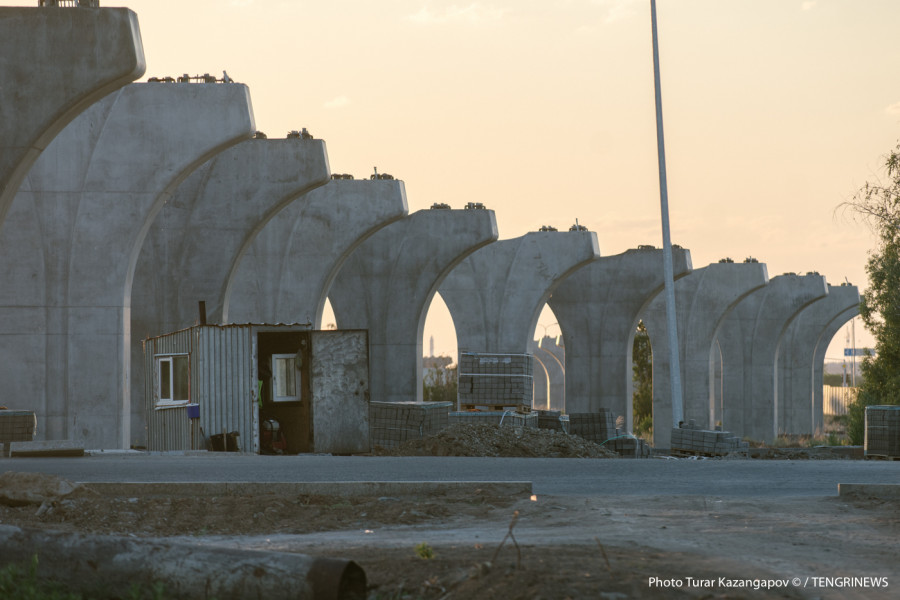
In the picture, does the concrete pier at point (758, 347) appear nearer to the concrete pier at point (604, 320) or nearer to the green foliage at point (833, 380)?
the concrete pier at point (604, 320)

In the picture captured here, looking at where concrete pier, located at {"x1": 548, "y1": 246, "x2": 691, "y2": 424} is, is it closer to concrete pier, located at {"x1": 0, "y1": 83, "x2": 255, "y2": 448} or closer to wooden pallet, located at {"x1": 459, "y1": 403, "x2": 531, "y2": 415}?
wooden pallet, located at {"x1": 459, "y1": 403, "x2": 531, "y2": 415}

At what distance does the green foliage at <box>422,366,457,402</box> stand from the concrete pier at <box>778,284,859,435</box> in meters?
17.6

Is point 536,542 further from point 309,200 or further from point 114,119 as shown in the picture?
point 309,200

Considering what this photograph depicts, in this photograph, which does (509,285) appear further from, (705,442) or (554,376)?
(554,376)

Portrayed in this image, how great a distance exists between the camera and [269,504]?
37.2ft

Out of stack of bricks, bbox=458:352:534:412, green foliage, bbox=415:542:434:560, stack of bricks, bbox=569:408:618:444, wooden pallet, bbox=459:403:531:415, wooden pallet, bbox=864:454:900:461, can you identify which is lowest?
wooden pallet, bbox=864:454:900:461

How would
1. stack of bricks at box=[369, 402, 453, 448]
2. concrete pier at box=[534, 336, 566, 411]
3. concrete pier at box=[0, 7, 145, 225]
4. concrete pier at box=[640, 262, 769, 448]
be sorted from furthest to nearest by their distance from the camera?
concrete pier at box=[534, 336, 566, 411] → concrete pier at box=[640, 262, 769, 448] → stack of bricks at box=[369, 402, 453, 448] → concrete pier at box=[0, 7, 145, 225]

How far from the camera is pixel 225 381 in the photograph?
22.6 metres

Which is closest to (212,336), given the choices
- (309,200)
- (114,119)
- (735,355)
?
(114,119)

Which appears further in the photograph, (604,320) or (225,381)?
(604,320)

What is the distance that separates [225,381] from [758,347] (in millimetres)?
38908

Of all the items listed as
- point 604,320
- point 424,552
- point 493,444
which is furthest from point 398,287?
point 424,552

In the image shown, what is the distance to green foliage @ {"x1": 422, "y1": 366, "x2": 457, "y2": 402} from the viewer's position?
62.1 meters

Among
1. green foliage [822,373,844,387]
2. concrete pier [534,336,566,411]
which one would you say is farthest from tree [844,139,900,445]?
green foliage [822,373,844,387]
